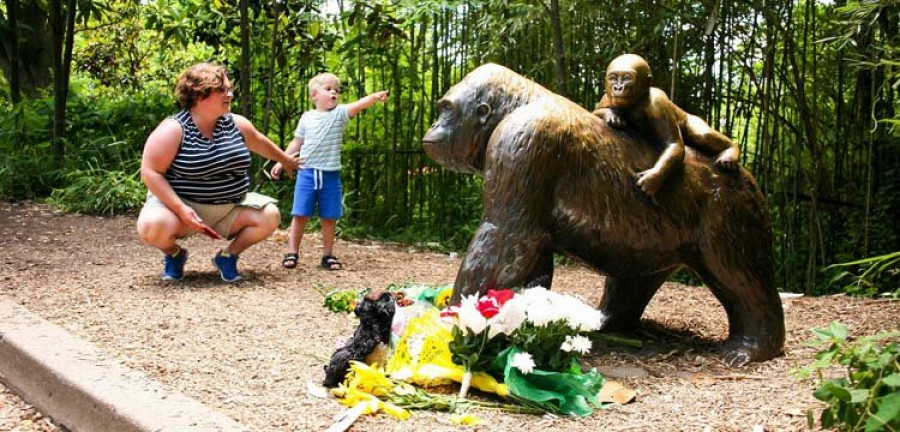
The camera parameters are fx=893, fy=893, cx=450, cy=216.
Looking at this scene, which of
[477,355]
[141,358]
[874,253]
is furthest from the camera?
[874,253]

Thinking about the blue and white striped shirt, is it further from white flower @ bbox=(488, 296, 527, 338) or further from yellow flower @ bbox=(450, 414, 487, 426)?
yellow flower @ bbox=(450, 414, 487, 426)

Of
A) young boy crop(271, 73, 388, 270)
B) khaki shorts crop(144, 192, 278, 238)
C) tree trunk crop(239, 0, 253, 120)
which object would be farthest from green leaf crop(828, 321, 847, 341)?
tree trunk crop(239, 0, 253, 120)

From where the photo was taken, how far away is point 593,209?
10.6 feet

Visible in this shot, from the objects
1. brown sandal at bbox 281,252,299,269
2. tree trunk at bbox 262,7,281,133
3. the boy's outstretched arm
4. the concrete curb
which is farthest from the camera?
tree trunk at bbox 262,7,281,133

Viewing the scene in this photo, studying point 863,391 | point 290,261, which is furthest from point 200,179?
point 863,391

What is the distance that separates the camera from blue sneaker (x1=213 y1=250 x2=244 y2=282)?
476 cm

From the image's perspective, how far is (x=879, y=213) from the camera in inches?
225

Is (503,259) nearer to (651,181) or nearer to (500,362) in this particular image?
(500,362)

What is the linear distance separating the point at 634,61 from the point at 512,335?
1137mm

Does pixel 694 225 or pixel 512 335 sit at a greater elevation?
pixel 694 225

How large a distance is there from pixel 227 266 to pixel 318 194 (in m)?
1.01

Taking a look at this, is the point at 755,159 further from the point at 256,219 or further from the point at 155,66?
the point at 155,66

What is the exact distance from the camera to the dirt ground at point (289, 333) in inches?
106

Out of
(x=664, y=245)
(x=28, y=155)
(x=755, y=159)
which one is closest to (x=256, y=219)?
(x=664, y=245)
